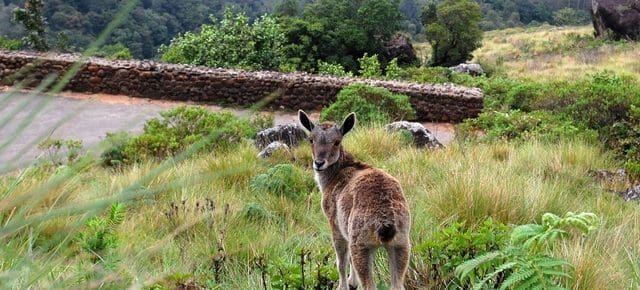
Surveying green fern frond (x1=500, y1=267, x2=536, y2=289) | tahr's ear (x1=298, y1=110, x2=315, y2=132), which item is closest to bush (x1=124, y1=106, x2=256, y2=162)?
tahr's ear (x1=298, y1=110, x2=315, y2=132)

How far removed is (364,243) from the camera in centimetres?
268

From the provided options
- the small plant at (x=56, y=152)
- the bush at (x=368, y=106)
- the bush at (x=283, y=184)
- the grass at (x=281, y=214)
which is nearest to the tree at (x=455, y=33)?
the bush at (x=368, y=106)

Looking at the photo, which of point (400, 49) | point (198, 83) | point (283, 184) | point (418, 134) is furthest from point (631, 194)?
point (400, 49)

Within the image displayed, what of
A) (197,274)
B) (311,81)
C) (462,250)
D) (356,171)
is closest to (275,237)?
(197,274)

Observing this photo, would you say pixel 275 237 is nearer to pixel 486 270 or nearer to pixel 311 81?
pixel 486 270

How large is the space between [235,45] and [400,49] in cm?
1052

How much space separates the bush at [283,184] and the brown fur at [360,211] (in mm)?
2652

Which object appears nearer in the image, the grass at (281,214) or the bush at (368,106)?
the grass at (281,214)

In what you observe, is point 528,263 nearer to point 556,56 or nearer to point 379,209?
point 379,209

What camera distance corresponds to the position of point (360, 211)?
275cm

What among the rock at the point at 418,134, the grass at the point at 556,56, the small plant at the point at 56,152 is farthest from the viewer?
the grass at the point at 556,56

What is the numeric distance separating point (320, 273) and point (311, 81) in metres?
12.6

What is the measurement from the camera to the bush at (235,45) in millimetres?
19062

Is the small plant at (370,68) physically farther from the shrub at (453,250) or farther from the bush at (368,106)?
the shrub at (453,250)
